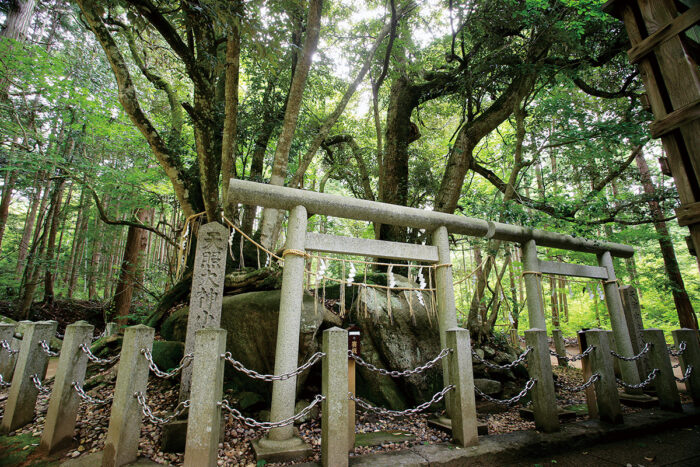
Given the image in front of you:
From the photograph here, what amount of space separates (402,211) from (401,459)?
3076 millimetres

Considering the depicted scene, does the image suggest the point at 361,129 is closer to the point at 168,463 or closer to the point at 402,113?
the point at 402,113

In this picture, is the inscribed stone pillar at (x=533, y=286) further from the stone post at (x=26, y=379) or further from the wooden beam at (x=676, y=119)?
the stone post at (x=26, y=379)

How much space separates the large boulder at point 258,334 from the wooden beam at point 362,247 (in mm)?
1234

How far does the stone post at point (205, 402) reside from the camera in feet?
8.89

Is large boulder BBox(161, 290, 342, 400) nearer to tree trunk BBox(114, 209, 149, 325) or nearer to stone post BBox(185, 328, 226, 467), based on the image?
stone post BBox(185, 328, 226, 467)

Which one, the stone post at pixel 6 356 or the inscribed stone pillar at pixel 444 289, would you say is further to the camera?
the inscribed stone pillar at pixel 444 289

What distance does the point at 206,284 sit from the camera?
13.1 ft

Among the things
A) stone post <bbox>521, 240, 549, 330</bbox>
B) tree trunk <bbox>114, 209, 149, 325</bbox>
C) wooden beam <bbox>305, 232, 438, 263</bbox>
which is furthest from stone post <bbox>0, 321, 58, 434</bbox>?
stone post <bbox>521, 240, 549, 330</bbox>

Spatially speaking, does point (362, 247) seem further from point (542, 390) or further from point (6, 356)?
point (6, 356)

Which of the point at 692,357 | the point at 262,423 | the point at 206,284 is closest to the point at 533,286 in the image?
the point at 692,357

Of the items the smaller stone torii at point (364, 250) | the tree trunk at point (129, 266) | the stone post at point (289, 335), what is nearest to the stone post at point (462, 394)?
the smaller stone torii at point (364, 250)

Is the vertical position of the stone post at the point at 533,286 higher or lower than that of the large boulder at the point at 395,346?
higher

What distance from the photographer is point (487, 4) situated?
22.5 feet

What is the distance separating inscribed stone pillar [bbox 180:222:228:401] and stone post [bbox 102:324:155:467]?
23.6 inches
